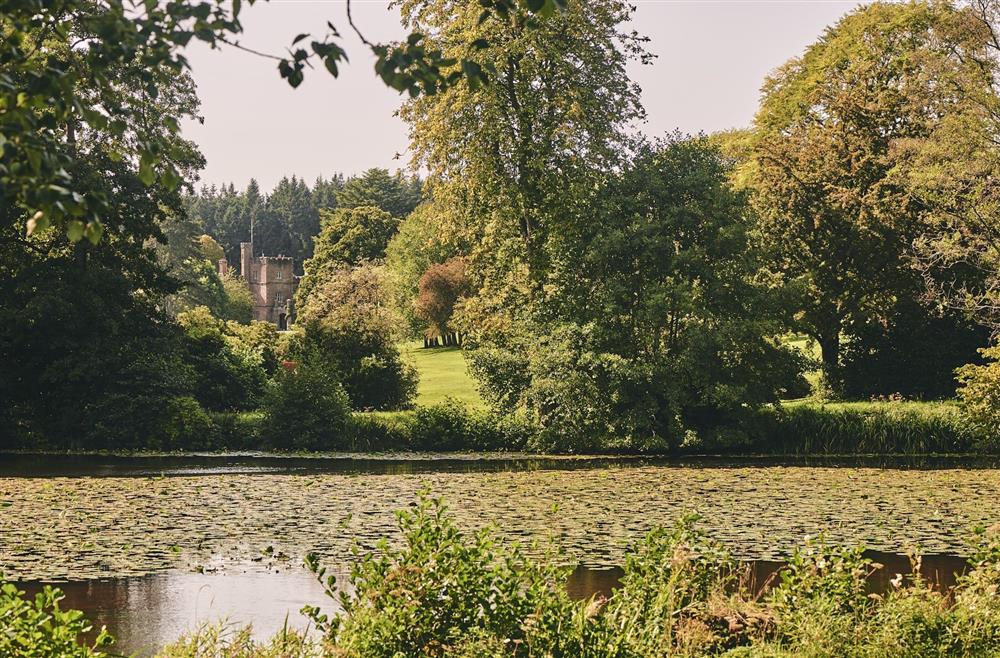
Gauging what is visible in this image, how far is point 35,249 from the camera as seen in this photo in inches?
1142

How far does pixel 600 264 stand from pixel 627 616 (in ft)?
70.6

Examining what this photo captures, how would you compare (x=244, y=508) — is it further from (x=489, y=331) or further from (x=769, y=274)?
(x=769, y=274)

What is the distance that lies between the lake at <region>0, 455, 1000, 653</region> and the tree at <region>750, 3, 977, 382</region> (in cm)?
820

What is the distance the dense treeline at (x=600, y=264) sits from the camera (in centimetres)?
2783

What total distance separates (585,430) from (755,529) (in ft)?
43.5

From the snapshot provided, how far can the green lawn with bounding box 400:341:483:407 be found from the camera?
4003 cm

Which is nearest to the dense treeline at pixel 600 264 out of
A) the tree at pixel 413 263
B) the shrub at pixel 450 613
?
the shrub at pixel 450 613

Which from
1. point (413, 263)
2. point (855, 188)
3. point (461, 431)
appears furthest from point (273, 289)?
point (855, 188)

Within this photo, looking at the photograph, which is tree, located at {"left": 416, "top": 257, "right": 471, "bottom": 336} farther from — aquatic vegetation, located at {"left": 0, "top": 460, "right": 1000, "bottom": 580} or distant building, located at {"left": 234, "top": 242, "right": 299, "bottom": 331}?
distant building, located at {"left": 234, "top": 242, "right": 299, "bottom": 331}

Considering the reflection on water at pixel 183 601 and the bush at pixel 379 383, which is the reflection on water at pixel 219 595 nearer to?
the reflection on water at pixel 183 601

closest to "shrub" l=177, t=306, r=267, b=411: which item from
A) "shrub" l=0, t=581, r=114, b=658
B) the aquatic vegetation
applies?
the aquatic vegetation

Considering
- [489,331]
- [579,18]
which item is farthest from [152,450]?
[579,18]

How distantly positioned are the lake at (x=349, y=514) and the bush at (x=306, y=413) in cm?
278

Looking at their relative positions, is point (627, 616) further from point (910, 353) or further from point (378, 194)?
point (378, 194)
